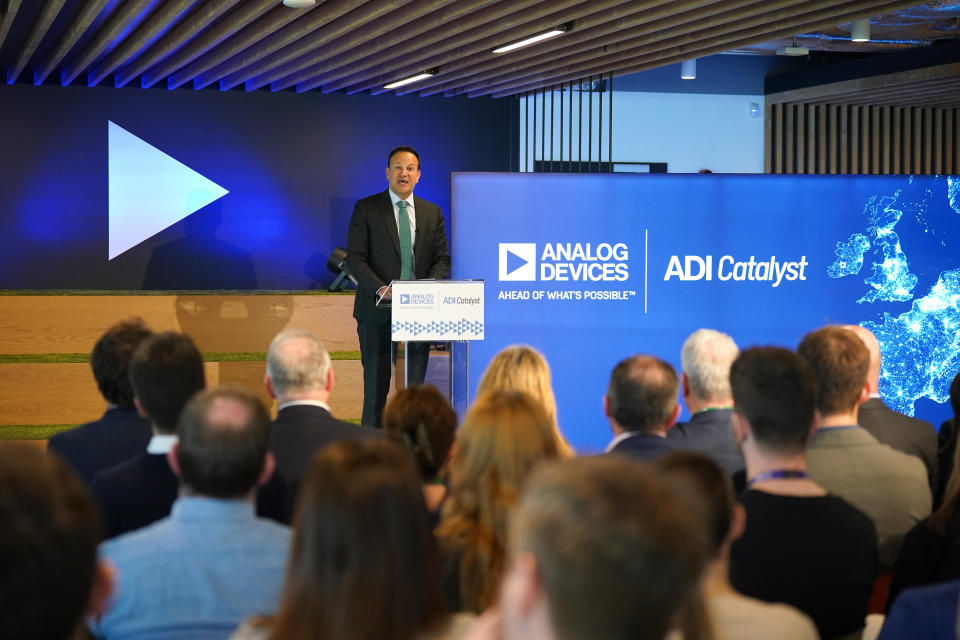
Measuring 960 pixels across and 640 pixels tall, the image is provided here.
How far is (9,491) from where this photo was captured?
1.04m

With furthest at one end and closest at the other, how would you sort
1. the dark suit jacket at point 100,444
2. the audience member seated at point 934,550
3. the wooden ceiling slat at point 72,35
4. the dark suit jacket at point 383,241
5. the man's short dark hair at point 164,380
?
the wooden ceiling slat at point 72,35, the dark suit jacket at point 383,241, the dark suit jacket at point 100,444, the man's short dark hair at point 164,380, the audience member seated at point 934,550

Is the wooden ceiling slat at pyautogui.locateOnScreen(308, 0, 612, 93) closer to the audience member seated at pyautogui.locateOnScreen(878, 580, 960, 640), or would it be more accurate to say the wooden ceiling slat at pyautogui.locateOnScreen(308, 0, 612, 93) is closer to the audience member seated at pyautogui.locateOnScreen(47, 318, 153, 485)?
the audience member seated at pyautogui.locateOnScreen(47, 318, 153, 485)

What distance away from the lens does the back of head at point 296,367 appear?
3318 millimetres

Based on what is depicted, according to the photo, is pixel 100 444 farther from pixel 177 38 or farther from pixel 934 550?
pixel 177 38

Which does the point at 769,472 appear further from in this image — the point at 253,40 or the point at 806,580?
the point at 253,40

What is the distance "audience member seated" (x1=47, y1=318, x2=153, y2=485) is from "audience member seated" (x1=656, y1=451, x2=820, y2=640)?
1867mm

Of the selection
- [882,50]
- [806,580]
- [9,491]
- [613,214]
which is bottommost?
[806,580]

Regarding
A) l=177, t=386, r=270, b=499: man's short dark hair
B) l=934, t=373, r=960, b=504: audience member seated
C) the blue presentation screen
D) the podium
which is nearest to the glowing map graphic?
the blue presentation screen

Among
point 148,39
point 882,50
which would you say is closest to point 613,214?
point 148,39

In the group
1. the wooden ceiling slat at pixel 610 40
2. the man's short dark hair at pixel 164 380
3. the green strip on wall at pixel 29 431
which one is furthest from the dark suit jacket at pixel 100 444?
the wooden ceiling slat at pixel 610 40

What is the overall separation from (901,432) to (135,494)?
2372 millimetres

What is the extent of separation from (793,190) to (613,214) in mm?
1201

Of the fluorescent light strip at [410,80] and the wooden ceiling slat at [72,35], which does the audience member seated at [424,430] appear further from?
the fluorescent light strip at [410,80]

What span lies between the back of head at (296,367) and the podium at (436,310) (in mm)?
2108
